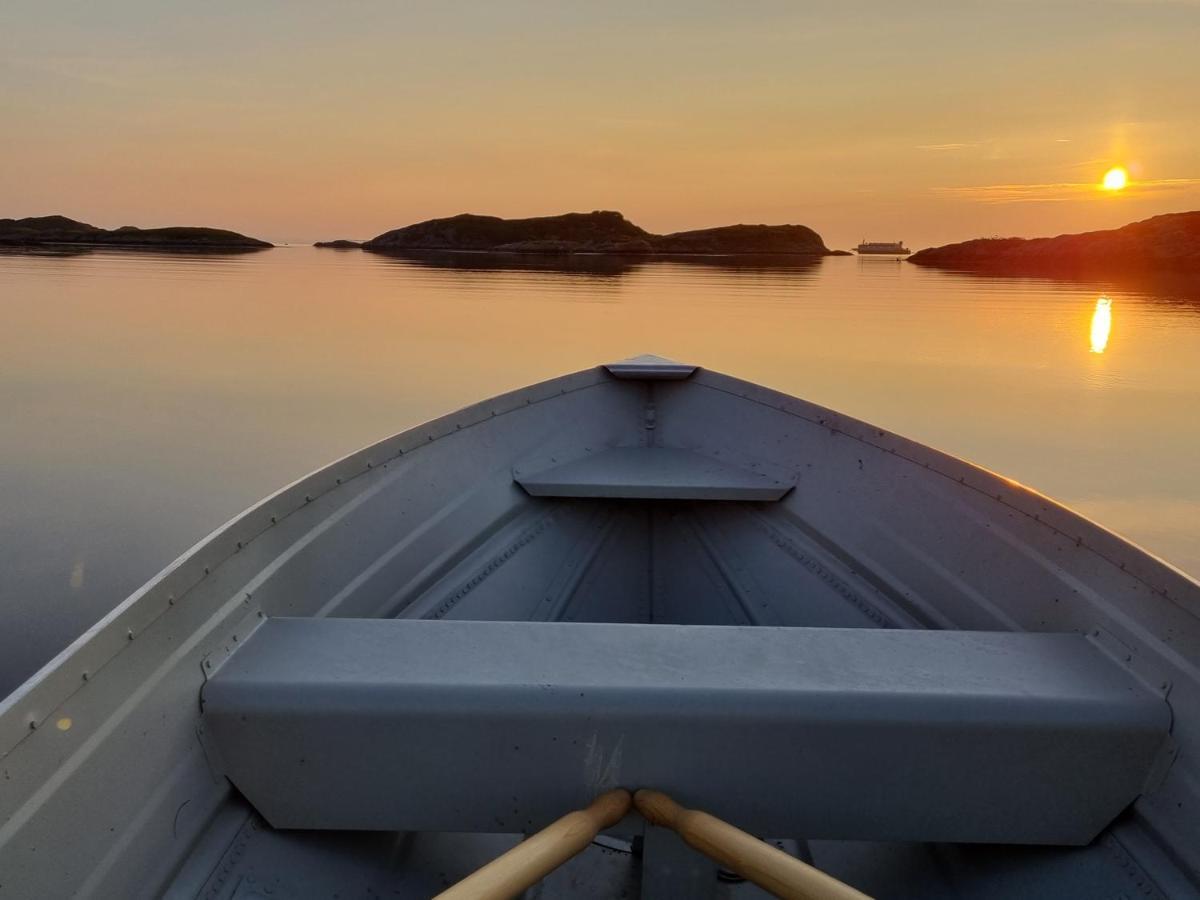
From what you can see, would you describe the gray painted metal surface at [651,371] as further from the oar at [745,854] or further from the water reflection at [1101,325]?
the water reflection at [1101,325]

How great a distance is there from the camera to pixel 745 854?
1544mm

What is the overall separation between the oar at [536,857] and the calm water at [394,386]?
453cm

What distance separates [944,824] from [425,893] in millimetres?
1342

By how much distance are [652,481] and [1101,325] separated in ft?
108

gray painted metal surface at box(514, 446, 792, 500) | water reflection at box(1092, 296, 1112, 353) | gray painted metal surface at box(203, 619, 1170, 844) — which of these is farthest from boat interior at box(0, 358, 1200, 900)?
water reflection at box(1092, 296, 1112, 353)

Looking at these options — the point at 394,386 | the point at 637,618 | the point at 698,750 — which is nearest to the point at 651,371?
the point at 637,618

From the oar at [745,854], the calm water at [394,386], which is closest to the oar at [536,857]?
the oar at [745,854]

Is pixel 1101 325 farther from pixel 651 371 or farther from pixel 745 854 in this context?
pixel 745 854

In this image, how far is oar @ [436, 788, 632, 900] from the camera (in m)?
1.39

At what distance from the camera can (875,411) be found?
1617 centimetres

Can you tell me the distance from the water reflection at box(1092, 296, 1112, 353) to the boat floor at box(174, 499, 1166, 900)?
24.6m

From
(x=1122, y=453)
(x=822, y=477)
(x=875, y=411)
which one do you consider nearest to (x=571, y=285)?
(x=875, y=411)

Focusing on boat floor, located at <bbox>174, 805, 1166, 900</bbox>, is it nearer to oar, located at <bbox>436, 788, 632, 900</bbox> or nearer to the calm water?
oar, located at <bbox>436, 788, 632, 900</bbox>

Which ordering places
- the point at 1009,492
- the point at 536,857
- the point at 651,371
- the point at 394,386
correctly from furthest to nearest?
the point at 394,386 < the point at 651,371 < the point at 1009,492 < the point at 536,857
